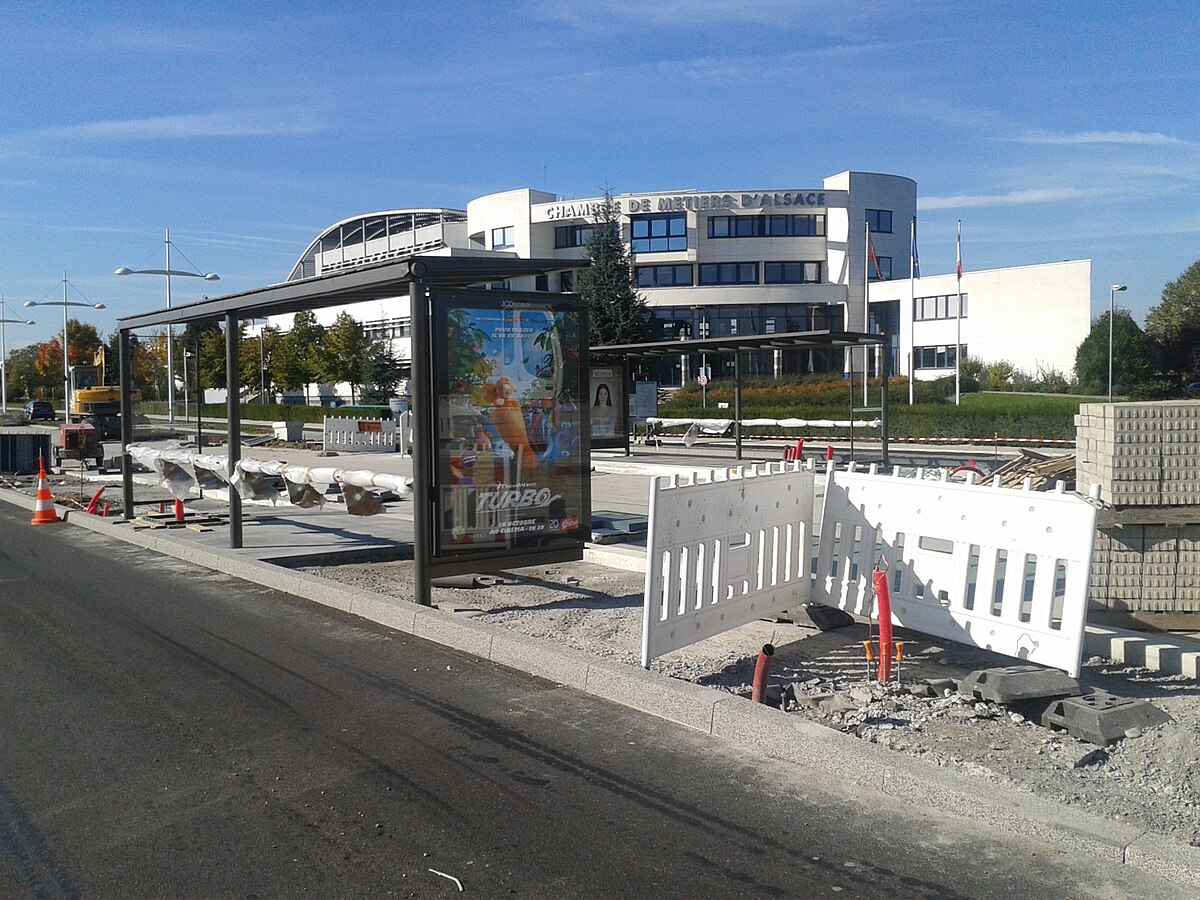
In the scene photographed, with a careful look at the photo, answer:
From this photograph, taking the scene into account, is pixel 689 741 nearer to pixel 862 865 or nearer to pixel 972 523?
pixel 862 865

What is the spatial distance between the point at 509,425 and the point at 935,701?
4614mm

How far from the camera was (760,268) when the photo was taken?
65688 millimetres

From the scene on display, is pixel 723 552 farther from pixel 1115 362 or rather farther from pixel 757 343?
pixel 1115 362

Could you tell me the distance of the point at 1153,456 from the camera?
25.5 feet

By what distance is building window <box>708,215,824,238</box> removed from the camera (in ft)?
214

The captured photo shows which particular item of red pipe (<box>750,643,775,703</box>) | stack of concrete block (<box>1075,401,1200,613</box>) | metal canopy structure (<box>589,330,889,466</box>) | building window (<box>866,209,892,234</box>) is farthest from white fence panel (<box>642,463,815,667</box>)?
building window (<box>866,209,892,234</box>)

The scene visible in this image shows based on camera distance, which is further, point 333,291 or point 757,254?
point 757,254

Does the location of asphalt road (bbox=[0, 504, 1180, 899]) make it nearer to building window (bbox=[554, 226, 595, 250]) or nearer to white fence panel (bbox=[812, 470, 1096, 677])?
white fence panel (bbox=[812, 470, 1096, 677])

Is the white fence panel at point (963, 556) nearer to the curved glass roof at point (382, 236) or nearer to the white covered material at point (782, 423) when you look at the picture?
the white covered material at point (782, 423)

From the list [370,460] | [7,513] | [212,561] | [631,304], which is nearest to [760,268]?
[631,304]

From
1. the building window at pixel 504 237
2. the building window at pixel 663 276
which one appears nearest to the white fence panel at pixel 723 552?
the building window at pixel 663 276

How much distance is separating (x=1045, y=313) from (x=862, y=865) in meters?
57.2

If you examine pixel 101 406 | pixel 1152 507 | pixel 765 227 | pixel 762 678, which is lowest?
pixel 762 678

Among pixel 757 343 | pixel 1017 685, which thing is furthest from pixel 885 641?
pixel 757 343
